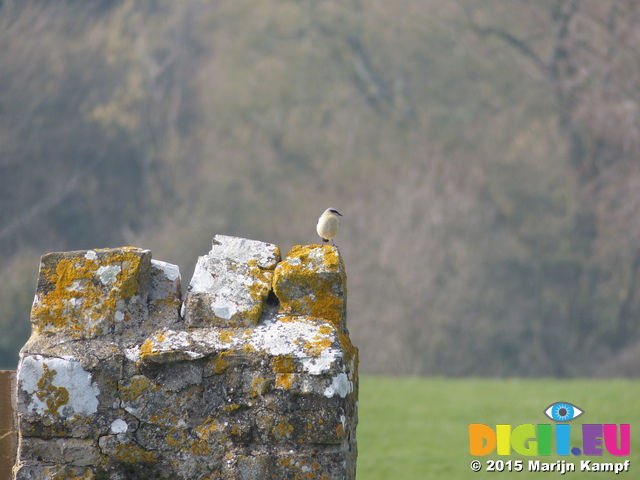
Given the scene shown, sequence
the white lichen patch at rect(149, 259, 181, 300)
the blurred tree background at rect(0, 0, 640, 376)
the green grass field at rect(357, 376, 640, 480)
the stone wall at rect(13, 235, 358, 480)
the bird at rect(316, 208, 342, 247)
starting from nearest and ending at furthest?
the stone wall at rect(13, 235, 358, 480)
the white lichen patch at rect(149, 259, 181, 300)
the bird at rect(316, 208, 342, 247)
the green grass field at rect(357, 376, 640, 480)
the blurred tree background at rect(0, 0, 640, 376)

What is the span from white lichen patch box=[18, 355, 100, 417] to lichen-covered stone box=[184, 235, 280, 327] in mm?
497

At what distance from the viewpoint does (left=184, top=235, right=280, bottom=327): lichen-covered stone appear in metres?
4.03

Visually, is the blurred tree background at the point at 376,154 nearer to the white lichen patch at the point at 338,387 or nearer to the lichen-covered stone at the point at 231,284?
the lichen-covered stone at the point at 231,284

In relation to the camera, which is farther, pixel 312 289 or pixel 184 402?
pixel 312 289

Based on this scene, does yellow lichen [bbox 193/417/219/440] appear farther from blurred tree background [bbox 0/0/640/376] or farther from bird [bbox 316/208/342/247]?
blurred tree background [bbox 0/0/640/376]

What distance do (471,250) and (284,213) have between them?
6677 millimetres

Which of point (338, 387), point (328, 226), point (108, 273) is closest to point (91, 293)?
point (108, 273)

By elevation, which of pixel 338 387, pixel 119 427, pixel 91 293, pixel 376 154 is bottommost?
pixel 119 427

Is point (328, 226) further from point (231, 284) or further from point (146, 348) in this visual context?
point (146, 348)

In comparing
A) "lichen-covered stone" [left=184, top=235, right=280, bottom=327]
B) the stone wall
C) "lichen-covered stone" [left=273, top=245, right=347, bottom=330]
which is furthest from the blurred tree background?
the stone wall

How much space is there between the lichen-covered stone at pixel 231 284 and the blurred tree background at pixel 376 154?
22522mm

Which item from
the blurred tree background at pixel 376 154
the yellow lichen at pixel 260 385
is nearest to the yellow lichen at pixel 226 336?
the yellow lichen at pixel 260 385

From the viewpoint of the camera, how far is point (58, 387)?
386 cm

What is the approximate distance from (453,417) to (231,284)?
10.6 m
